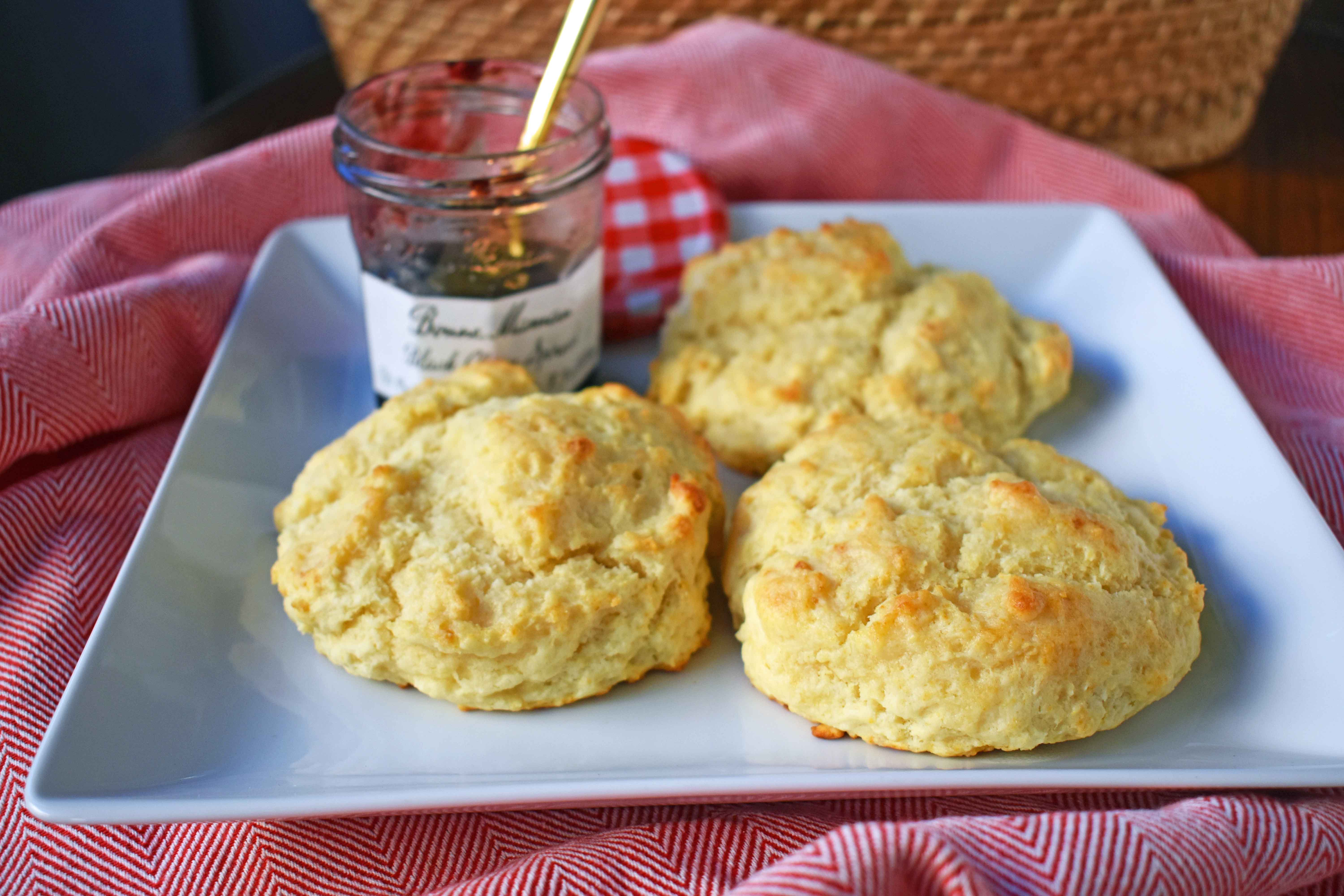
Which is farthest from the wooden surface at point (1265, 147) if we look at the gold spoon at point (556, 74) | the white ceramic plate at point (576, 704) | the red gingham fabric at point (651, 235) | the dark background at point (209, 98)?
the gold spoon at point (556, 74)

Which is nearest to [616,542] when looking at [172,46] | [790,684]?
[790,684]

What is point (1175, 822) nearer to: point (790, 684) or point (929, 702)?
point (929, 702)

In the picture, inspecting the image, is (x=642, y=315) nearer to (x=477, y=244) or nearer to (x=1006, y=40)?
(x=477, y=244)

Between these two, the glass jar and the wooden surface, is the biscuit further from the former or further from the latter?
the wooden surface

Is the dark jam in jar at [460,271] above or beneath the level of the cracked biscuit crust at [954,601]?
above

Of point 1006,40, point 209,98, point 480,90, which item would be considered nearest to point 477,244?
point 480,90

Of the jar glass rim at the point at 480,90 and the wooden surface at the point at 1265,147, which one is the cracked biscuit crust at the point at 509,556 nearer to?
the jar glass rim at the point at 480,90

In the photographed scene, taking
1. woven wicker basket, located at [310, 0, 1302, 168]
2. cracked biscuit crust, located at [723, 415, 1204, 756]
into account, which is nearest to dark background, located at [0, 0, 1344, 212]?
woven wicker basket, located at [310, 0, 1302, 168]
